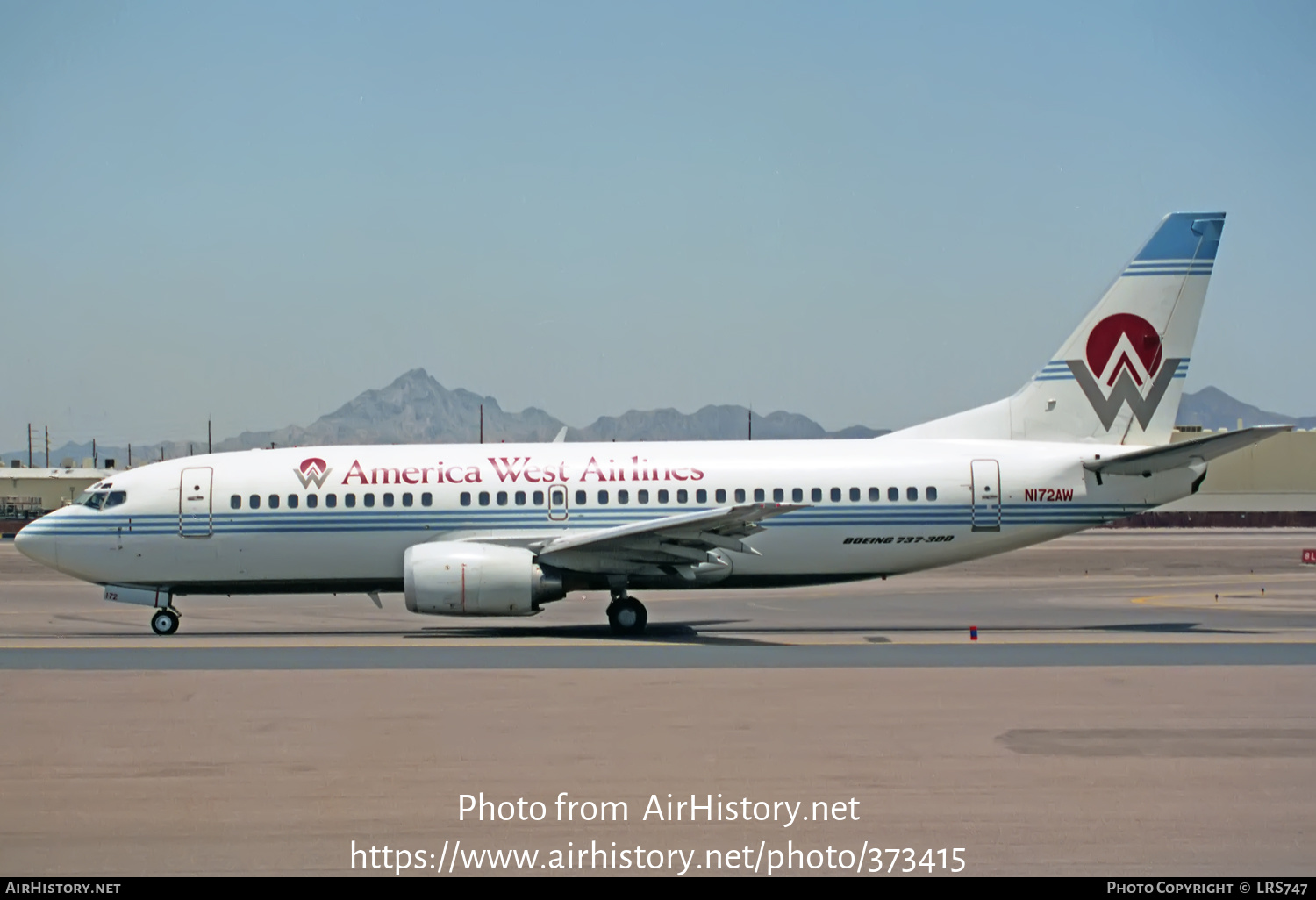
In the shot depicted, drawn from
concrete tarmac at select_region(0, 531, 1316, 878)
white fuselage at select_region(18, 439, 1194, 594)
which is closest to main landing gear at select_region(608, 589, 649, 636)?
concrete tarmac at select_region(0, 531, 1316, 878)

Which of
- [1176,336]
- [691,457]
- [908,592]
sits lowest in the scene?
[908,592]

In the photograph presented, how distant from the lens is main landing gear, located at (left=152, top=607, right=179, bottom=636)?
23.5m

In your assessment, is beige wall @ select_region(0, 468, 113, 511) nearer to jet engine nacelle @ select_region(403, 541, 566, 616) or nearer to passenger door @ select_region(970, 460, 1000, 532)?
jet engine nacelle @ select_region(403, 541, 566, 616)

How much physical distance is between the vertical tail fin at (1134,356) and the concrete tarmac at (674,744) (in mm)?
3733

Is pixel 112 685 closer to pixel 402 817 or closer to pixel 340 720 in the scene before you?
pixel 340 720

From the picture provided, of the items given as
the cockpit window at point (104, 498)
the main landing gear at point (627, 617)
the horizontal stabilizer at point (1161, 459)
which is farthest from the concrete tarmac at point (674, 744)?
the horizontal stabilizer at point (1161, 459)

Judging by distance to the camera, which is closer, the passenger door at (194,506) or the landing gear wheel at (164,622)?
the landing gear wheel at (164,622)

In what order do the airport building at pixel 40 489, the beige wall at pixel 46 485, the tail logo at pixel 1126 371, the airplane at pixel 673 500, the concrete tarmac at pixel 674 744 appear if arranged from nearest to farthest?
1. the concrete tarmac at pixel 674 744
2. the airplane at pixel 673 500
3. the tail logo at pixel 1126 371
4. the airport building at pixel 40 489
5. the beige wall at pixel 46 485

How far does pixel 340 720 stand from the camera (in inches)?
535

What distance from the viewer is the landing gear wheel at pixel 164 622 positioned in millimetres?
23516

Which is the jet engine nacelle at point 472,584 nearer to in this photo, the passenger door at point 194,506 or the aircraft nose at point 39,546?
the passenger door at point 194,506

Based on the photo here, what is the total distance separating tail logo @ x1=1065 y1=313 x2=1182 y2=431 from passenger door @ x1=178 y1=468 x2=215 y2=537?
16.6 m

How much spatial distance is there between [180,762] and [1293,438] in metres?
96.8

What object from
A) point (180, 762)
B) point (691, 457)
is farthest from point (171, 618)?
point (180, 762)
